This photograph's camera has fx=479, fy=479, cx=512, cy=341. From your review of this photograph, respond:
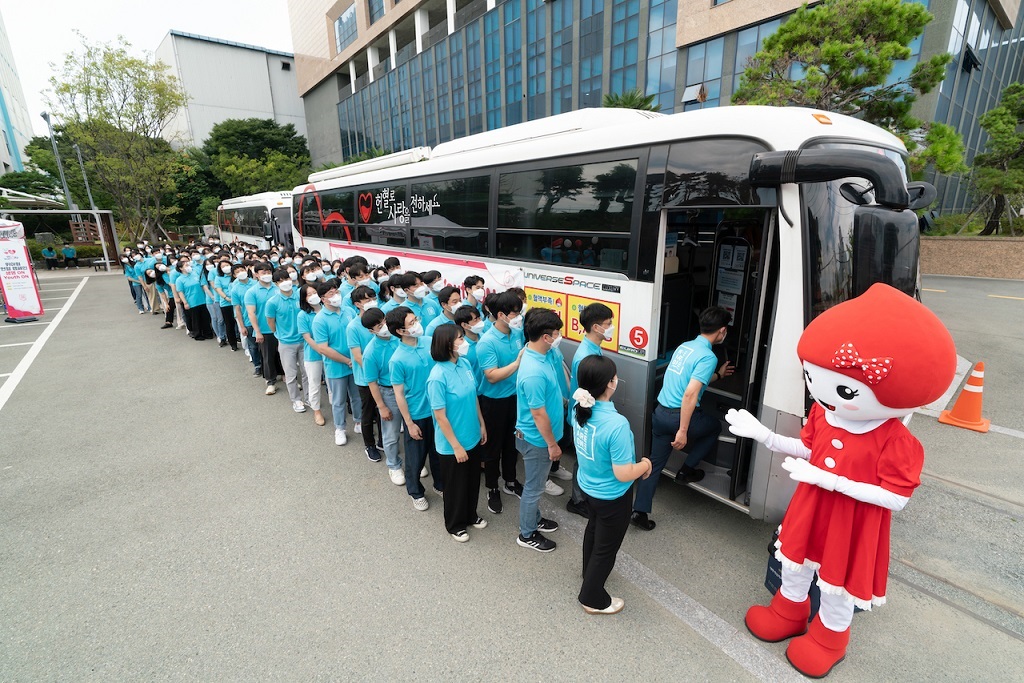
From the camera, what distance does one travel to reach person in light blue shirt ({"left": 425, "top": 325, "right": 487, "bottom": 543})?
3271mm

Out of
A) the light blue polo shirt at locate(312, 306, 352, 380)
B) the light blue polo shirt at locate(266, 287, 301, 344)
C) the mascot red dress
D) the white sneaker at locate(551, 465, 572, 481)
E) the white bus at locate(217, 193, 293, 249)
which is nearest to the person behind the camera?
the mascot red dress

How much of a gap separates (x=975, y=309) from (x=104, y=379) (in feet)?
61.7

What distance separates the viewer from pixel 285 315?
19.8ft

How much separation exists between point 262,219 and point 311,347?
17.7 metres

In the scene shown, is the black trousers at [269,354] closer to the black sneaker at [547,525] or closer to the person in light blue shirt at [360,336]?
the person in light blue shirt at [360,336]

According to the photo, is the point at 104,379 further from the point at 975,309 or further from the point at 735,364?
the point at 975,309

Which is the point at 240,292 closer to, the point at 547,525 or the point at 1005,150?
the point at 547,525

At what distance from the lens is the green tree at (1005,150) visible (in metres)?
16.5

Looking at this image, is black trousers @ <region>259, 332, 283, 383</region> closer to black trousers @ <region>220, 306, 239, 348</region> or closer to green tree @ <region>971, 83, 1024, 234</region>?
black trousers @ <region>220, 306, 239, 348</region>

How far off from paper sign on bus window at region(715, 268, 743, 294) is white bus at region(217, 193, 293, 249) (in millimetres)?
16885

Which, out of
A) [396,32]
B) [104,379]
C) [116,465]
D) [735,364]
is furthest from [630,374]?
[396,32]

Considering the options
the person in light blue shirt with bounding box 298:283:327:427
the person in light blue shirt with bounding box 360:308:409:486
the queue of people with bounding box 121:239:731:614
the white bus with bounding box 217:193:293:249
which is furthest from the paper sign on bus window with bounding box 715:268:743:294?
the white bus with bounding box 217:193:293:249

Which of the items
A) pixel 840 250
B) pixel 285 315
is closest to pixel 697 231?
pixel 840 250

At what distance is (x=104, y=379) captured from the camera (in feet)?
25.5
